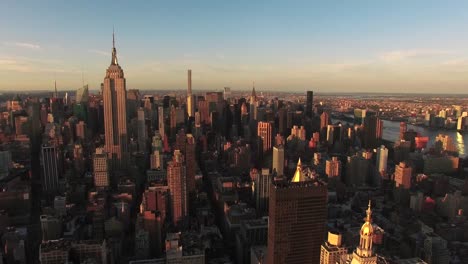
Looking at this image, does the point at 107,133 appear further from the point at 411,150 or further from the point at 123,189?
the point at 411,150

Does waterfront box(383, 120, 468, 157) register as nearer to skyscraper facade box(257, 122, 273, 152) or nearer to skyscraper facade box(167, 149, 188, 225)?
skyscraper facade box(257, 122, 273, 152)

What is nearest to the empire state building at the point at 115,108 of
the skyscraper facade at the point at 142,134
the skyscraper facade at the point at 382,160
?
the skyscraper facade at the point at 142,134

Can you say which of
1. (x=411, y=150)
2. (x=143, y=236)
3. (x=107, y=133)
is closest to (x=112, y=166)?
(x=107, y=133)

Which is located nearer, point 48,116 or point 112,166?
point 112,166

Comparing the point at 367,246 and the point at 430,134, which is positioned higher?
the point at 367,246

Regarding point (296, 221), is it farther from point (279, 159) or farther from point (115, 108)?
point (115, 108)

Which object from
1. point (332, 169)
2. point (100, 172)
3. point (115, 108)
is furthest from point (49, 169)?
point (332, 169)

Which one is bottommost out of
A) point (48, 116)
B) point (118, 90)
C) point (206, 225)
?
point (206, 225)

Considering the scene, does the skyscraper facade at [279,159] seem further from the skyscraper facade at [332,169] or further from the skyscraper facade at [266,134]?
the skyscraper facade at [266,134]
